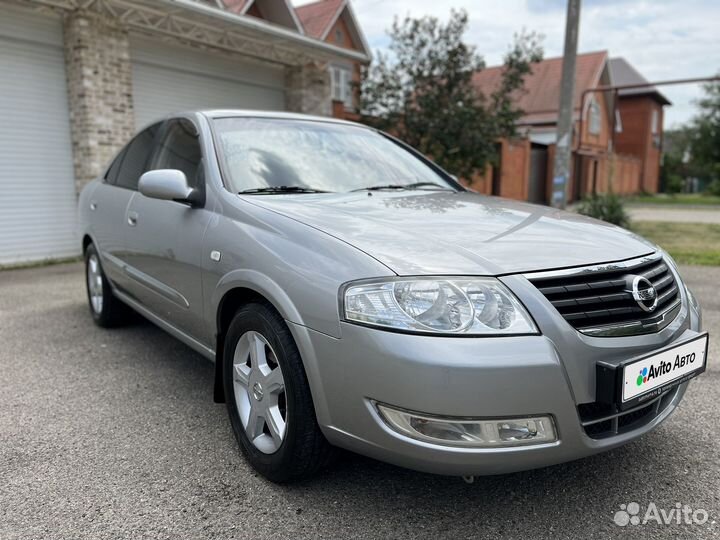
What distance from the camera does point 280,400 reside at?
7.45 ft

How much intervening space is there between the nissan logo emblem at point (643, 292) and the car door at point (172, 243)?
6.08ft

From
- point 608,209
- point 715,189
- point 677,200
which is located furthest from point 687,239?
point 715,189

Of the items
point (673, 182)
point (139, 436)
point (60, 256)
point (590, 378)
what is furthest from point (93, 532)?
point (673, 182)

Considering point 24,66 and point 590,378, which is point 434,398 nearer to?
point 590,378

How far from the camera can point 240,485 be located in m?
2.30

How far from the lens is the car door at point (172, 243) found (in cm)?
282

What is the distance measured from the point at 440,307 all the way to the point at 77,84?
28.2ft

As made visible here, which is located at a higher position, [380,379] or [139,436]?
[380,379]

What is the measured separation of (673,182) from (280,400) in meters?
43.9

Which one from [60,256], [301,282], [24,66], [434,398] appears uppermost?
[24,66]

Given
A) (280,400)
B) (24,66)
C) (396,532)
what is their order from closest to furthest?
(396,532), (280,400), (24,66)

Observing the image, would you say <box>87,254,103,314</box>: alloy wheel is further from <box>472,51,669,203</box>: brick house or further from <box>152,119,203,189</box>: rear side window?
<box>472,51,669,203</box>: brick house

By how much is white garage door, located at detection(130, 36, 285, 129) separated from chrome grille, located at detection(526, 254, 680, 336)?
8.11 meters

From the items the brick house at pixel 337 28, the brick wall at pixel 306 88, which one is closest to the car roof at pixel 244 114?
the brick wall at pixel 306 88
